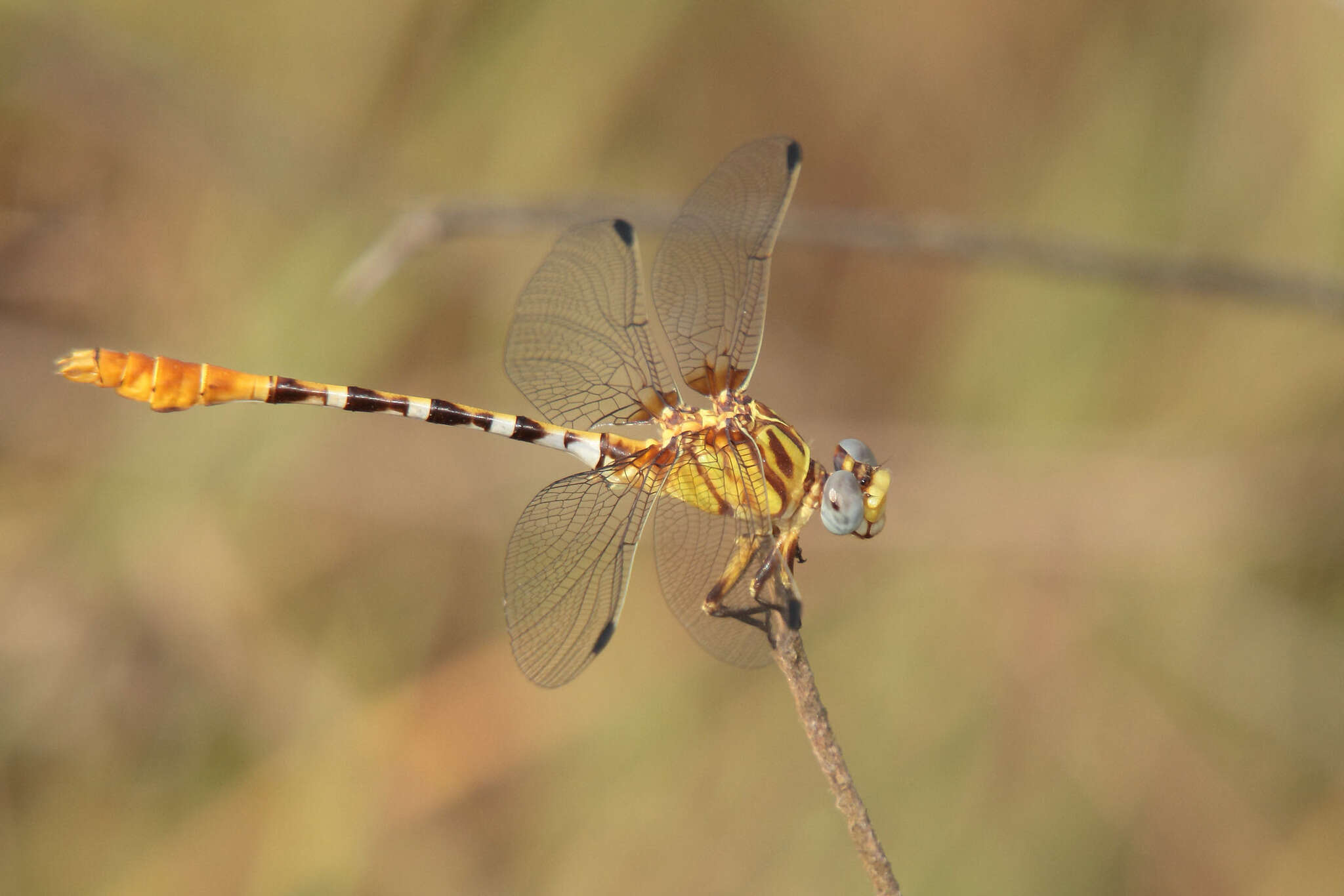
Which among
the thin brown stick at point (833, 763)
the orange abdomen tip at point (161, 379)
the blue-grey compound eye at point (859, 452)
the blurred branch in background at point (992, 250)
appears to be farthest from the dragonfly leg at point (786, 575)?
the orange abdomen tip at point (161, 379)

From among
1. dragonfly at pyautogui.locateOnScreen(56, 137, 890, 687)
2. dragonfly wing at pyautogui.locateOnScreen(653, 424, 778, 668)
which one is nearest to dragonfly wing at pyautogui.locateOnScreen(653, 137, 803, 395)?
dragonfly at pyautogui.locateOnScreen(56, 137, 890, 687)

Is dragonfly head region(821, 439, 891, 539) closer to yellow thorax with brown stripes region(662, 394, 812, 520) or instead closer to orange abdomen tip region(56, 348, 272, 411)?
yellow thorax with brown stripes region(662, 394, 812, 520)

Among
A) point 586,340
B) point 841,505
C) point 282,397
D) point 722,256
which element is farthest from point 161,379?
point 841,505

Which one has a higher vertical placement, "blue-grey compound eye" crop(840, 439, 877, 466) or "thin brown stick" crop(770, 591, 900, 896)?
"blue-grey compound eye" crop(840, 439, 877, 466)

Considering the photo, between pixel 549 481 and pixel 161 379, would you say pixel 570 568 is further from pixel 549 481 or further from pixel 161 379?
pixel 549 481

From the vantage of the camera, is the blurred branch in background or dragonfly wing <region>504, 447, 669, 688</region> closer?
dragonfly wing <region>504, 447, 669, 688</region>
